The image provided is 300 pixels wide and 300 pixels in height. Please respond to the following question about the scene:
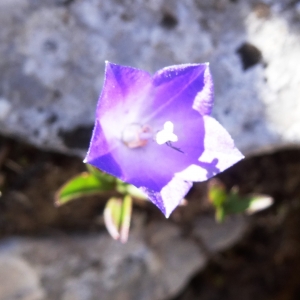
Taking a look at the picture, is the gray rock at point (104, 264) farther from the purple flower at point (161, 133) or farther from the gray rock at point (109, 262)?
the purple flower at point (161, 133)

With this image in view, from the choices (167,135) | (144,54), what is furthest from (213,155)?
(144,54)

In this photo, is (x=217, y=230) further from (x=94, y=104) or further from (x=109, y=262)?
(x=94, y=104)

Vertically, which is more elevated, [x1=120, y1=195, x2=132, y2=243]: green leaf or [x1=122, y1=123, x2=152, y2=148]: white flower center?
[x1=122, y1=123, x2=152, y2=148]: white flower center

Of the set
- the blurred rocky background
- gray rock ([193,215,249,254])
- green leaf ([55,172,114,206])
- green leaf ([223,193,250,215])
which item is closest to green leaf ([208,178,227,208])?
green leaf ([223,193,250,215])

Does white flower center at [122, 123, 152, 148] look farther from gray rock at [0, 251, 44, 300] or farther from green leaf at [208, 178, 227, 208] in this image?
gray rock at [0, 251, 44, 300]

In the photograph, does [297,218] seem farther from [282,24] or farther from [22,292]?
[22,292]

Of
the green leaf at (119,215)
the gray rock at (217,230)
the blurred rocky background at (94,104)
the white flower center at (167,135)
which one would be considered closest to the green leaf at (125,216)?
the green leaf at (119,215)
